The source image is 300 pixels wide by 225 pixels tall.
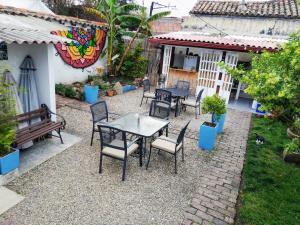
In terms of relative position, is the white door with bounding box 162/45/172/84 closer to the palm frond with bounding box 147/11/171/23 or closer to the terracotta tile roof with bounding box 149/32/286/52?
the terracotta tile roof with bounding box 149/32/286/52

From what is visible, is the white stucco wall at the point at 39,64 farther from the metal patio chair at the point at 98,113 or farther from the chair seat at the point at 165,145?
the chair seat at the point at 165,145

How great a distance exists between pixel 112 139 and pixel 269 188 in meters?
3.82

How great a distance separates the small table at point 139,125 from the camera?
18.8 feet

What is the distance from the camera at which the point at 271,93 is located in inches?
120

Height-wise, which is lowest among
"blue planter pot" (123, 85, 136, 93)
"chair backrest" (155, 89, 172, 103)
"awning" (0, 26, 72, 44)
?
"blue planter pot" (123, 85, 136, 93)

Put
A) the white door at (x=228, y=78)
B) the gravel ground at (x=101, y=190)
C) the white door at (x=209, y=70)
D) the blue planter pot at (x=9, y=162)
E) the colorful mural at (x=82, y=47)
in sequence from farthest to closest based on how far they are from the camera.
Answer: the white door at (x=209, y=70) → the white door at (x=228, y=78) → the colorful mural at (x=82, y=47) → the blue planter pot at (x=9, y=162) → the gravel ground at (x=101, y=190)

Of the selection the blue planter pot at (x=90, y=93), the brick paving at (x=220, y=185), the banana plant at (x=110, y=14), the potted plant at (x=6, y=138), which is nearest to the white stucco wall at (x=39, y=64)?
the potted plant at (x=6, y=138)

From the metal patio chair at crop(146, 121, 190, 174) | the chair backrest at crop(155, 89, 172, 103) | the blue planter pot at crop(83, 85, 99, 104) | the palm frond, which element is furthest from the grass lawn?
the palm frond

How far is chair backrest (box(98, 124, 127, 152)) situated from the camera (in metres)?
5.11

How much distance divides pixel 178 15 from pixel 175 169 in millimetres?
21937

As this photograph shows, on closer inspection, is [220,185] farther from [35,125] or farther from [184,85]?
[184,85]

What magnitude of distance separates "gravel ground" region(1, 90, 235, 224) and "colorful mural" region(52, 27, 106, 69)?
6.07 metres

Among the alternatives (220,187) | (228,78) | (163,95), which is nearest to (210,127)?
(220,187)

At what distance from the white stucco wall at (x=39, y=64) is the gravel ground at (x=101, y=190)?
67.2 inches
